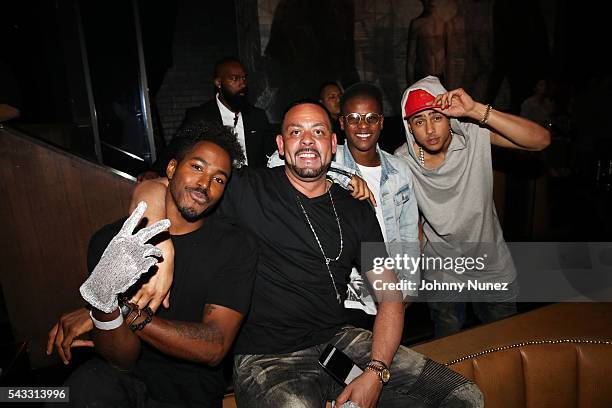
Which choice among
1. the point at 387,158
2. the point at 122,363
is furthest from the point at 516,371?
the point at 122,363

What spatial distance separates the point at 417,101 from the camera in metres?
2.32

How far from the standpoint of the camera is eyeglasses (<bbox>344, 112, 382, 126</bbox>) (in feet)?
7.81

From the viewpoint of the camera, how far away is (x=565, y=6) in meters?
7.84

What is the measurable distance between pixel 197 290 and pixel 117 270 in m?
0.43

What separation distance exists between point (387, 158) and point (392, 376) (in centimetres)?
120

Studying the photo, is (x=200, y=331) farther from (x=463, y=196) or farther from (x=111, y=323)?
(x=463, y=196)

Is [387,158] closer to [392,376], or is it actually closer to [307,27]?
[392,376]

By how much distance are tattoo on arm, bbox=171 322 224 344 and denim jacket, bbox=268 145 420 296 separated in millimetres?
1050

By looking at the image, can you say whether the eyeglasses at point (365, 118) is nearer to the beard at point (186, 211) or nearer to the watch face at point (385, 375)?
the beard at point (186, 211)

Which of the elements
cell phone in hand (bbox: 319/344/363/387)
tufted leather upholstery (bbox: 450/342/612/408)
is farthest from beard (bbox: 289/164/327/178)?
tufted leather upholstery (bbox: 450/342/612/408)

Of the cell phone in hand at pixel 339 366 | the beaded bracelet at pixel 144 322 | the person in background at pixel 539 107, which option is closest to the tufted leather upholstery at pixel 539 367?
the cell phone in hand at pixel 339 366

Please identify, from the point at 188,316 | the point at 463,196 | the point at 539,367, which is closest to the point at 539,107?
the point at 463,196

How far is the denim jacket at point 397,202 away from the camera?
2.37 m

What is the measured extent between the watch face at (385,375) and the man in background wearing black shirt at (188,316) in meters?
0.60
